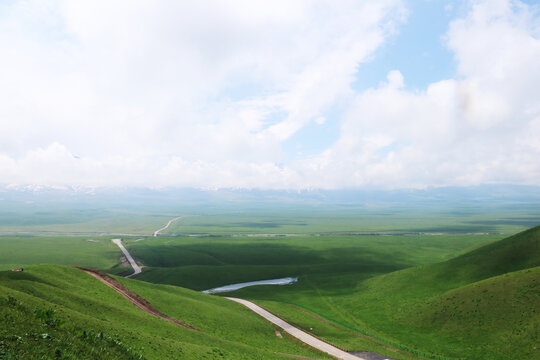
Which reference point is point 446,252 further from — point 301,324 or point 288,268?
point 301,324

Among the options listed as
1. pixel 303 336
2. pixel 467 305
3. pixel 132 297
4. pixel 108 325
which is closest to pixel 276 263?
pixel 303 336

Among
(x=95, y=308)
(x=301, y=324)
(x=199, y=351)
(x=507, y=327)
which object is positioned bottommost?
(x=301, y=324)

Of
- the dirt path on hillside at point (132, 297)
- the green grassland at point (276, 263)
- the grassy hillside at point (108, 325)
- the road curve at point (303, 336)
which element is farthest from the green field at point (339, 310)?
the road curve at point (303, 336)

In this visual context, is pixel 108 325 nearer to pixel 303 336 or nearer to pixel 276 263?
pixel 303 336

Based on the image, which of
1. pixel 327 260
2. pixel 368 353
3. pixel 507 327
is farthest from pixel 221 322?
pixel 327 260

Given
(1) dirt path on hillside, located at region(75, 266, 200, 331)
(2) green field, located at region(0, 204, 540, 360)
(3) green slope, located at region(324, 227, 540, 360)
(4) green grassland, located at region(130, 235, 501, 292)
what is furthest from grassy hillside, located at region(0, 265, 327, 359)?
(4) green grassland, located at region(130, 235, 501, 292)
